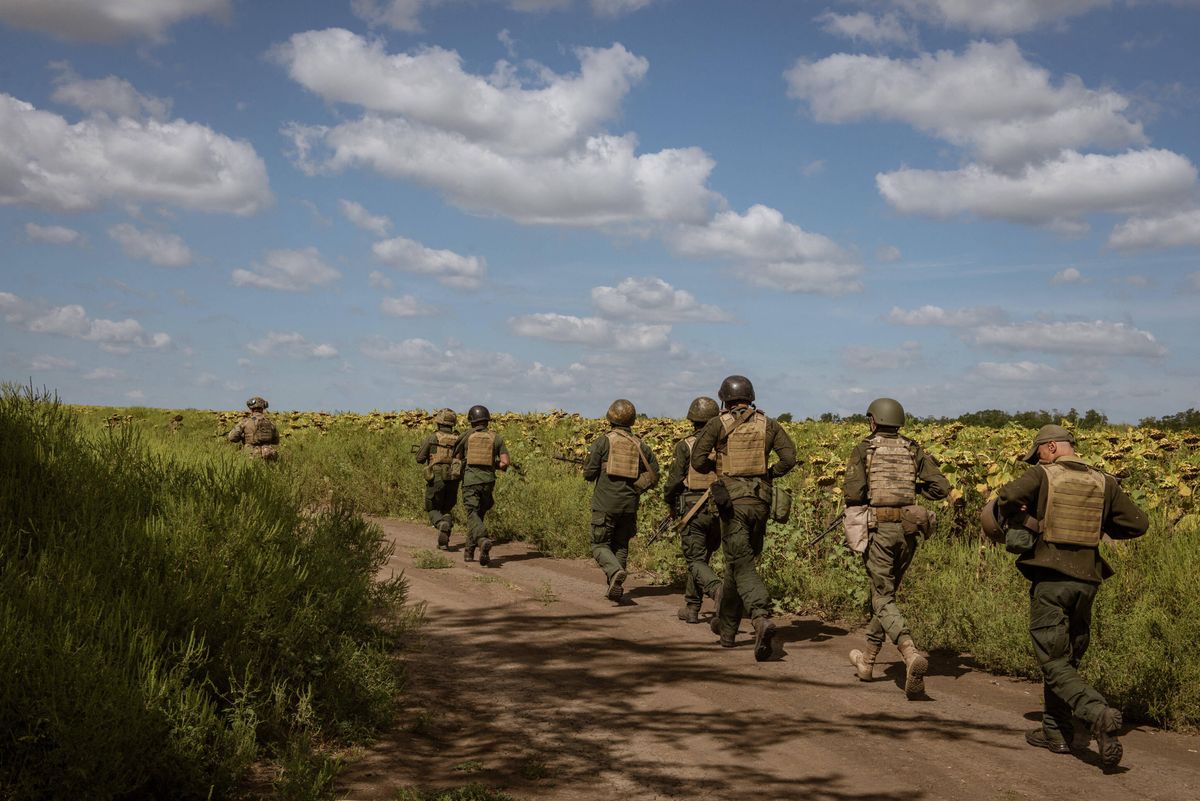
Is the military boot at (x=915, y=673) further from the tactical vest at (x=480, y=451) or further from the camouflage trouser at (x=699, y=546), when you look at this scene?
the tactical vest at (x=480, y=451)

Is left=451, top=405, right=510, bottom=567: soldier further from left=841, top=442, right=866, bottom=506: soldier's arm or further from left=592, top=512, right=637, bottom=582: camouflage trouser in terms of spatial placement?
left=841, top=442, right=866, bottom=506: soldier's arm

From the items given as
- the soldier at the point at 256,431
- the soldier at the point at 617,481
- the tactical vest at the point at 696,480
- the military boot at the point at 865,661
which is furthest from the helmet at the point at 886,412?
the soldier at the point at 256,431

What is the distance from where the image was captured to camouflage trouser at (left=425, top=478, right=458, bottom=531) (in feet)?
52.3

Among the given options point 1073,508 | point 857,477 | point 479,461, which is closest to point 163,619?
point 857,477

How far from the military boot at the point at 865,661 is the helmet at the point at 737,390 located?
263cm

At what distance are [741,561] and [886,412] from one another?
204 centimetres

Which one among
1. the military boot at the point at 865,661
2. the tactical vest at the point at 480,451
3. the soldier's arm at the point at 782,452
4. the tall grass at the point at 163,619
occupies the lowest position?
the military boot at the point at 865,661

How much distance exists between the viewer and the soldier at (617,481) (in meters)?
12.2

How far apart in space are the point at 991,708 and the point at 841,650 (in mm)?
2006

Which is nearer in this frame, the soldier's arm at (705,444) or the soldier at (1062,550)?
the soldier at (1062,550)

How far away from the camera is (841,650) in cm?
978

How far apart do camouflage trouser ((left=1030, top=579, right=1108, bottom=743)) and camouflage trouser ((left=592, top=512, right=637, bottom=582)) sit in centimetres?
579

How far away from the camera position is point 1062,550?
273 inches

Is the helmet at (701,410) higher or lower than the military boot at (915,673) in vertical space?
higher
